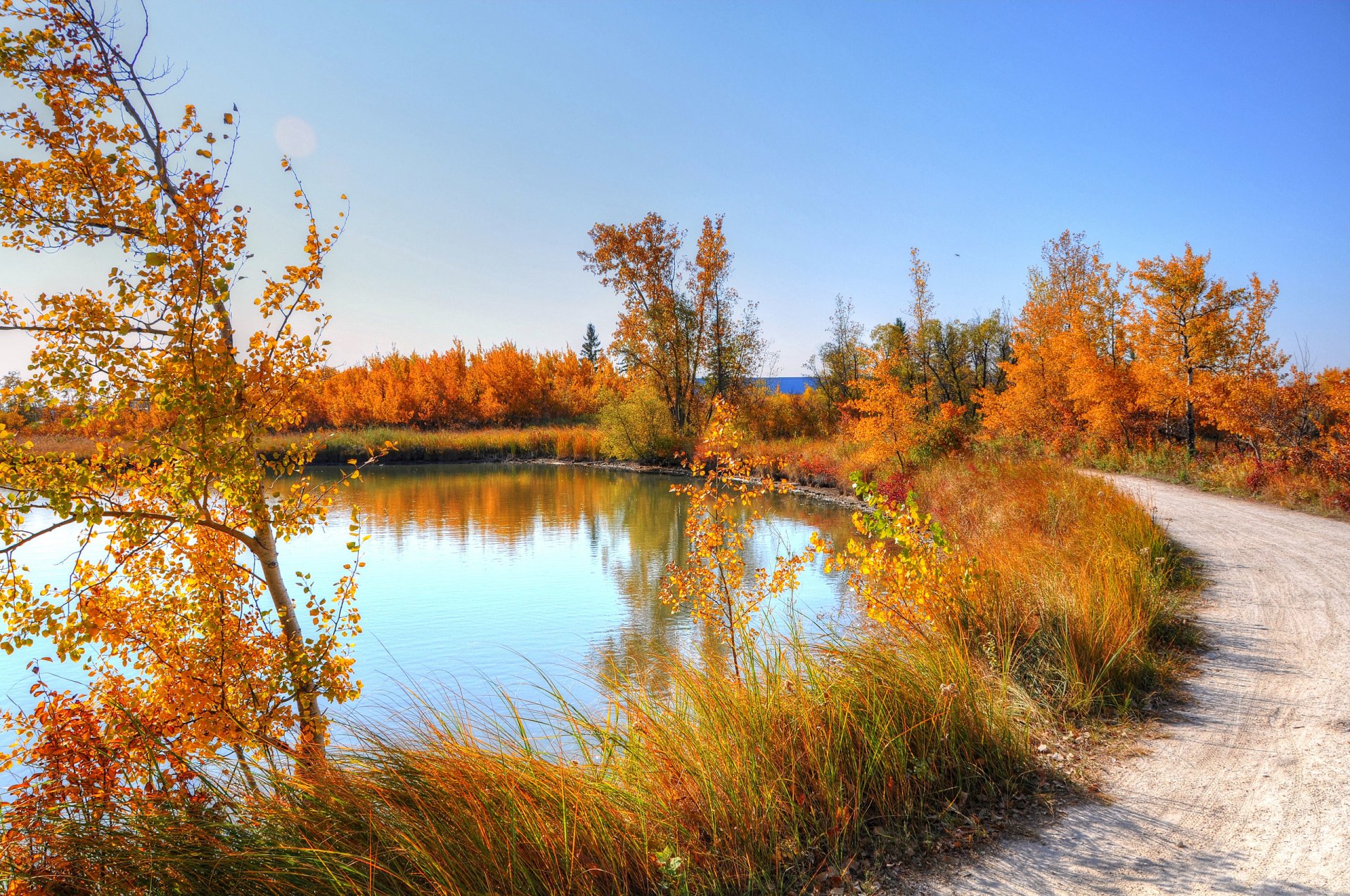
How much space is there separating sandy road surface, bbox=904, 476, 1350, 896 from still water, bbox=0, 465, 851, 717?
207 cm

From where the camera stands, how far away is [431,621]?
33.4 ft

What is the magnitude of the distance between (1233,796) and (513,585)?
34.0 feet

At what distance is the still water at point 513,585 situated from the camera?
26.9 feet

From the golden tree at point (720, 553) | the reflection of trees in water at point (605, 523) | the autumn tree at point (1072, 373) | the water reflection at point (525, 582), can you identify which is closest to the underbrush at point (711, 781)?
the golden tree at point (720, 553)

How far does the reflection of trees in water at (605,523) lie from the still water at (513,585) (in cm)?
5

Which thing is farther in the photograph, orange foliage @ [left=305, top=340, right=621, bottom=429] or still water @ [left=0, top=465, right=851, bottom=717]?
orange foliage @ [left=305, top=340, right=621, bottom=429]

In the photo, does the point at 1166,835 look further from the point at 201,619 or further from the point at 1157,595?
the point at 201,619

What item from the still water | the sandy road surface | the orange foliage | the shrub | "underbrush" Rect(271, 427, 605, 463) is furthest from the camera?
the orange foliage

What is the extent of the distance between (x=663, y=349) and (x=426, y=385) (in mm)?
27824

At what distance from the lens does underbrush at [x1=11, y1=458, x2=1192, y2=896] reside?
263 cm

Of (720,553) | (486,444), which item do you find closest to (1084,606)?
(720,553)

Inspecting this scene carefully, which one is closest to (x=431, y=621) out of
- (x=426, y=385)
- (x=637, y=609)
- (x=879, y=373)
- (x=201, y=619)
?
(x=637, y=609)

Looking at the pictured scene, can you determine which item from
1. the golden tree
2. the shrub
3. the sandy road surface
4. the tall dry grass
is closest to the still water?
the golden tree

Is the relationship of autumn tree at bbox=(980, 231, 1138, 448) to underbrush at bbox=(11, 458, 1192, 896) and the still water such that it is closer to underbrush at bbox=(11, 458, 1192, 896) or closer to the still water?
the still water
